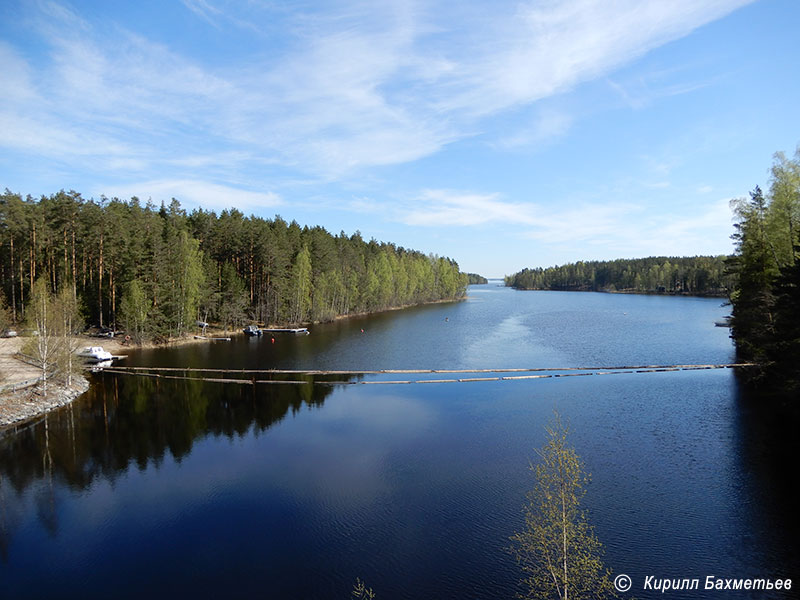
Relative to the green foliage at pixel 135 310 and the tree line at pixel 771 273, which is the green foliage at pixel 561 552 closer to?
the tree line at pixel 771 273

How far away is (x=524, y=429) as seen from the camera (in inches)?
1208

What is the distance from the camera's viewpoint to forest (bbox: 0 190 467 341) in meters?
60.9

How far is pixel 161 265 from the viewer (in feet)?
210

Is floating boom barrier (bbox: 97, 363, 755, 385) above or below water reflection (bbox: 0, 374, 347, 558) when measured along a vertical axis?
above

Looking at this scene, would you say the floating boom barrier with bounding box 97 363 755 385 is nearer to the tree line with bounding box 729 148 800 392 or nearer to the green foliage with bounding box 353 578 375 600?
the tree line with bounding box 729 148 800 392

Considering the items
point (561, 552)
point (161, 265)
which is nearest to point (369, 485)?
point (561, 552)

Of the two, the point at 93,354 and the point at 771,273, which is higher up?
the point at 771,273

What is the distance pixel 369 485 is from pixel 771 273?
126 ft

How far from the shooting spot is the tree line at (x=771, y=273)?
31.8m
